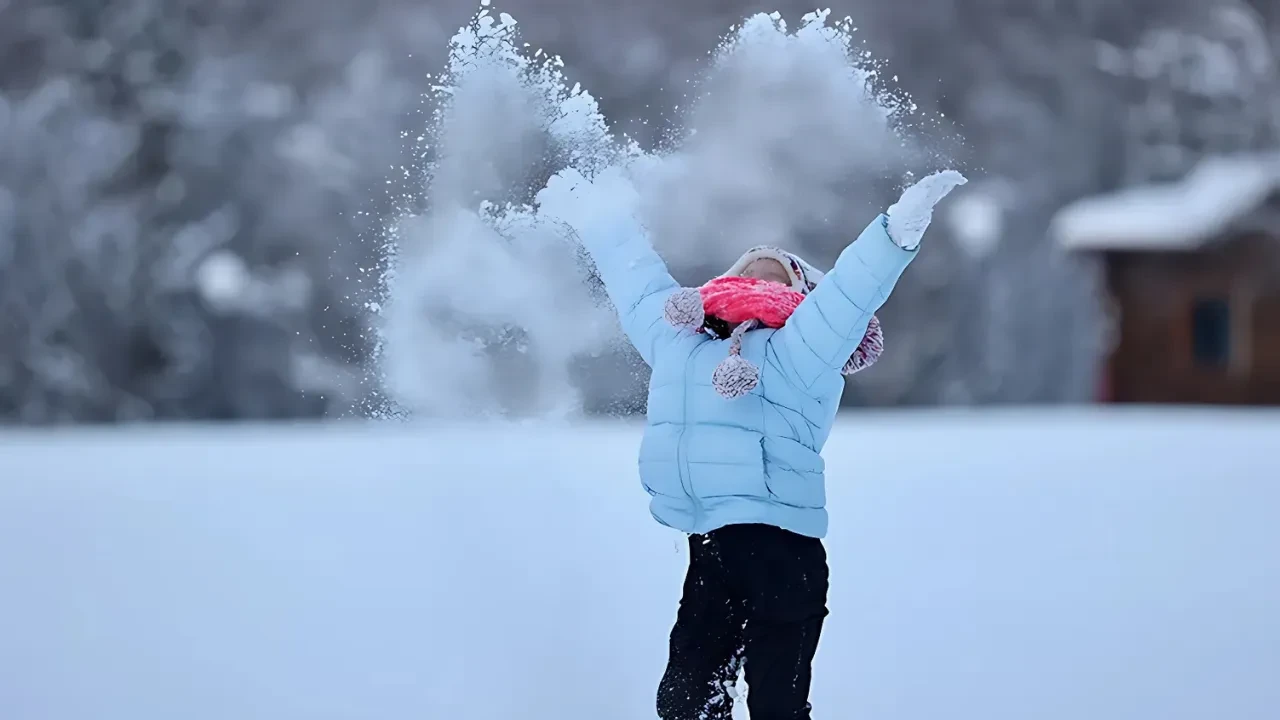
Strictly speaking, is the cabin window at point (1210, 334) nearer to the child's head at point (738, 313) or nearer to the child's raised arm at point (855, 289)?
the child's head at point (738, 313)

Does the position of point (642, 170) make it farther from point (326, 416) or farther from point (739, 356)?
point (326, 416)

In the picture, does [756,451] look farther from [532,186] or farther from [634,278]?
[532,186]

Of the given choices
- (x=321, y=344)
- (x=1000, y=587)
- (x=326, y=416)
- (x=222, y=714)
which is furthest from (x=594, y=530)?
(x=326, y=416)

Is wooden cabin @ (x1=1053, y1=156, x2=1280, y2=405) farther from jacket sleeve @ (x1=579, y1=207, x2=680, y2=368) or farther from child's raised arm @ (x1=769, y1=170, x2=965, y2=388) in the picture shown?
child's raised arm @ (x1=769, y1=170, x2=965, y2=388)

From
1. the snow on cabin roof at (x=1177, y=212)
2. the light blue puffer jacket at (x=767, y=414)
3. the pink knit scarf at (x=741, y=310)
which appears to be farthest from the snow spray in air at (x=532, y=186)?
the snow on cabin roof at (x=1177, y=212)

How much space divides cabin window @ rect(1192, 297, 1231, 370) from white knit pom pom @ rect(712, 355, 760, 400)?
592 inches

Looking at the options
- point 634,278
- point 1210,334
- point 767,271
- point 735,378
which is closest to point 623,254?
point 634,278

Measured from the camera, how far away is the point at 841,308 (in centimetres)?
217

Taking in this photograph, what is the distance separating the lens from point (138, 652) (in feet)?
10.9

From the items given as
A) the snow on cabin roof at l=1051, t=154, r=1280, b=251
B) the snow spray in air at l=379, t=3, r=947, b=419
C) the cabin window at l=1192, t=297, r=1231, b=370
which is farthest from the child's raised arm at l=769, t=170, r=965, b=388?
the cabin window at l=1192, t=297, r=1231, b=370

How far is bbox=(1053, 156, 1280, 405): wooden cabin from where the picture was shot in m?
15.5

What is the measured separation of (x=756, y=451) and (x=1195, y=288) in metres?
14.9

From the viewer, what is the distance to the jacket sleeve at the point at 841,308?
A: 2.14 meters

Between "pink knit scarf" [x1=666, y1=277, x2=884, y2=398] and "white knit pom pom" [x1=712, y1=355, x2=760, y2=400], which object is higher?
"pink knit scarf" [x1=666, y1=277, x2=884, y2=398]
